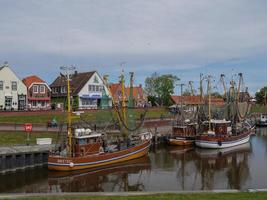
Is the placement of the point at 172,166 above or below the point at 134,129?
below

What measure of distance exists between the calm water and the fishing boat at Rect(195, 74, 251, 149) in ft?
21.8

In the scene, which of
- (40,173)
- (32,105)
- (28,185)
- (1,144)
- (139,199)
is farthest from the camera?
(32,105)

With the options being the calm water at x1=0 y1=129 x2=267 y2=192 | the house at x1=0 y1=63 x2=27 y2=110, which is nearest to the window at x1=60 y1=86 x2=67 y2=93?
the house at x1=0 y1=63 x2=27 y2=110

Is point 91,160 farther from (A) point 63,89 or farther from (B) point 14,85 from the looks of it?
(A) point 63,89

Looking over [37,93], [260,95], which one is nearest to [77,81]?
[37,93]

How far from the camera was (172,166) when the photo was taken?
41750 millimetres

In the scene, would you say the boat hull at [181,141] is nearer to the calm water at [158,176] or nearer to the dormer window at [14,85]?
the calm water at [158,176]

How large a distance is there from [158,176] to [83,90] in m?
57.0

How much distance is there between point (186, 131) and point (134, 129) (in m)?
13.8

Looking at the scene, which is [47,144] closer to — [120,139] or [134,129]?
[120,139]

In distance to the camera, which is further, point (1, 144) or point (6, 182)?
point (1, 144)

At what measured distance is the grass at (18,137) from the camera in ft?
135

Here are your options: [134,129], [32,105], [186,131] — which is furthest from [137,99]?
[134,129]

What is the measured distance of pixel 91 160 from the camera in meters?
38.8
